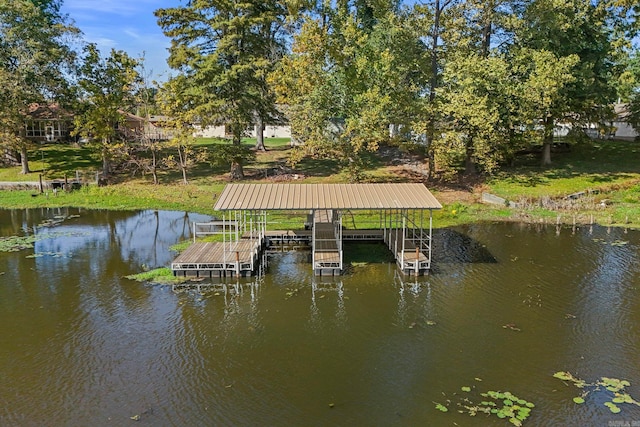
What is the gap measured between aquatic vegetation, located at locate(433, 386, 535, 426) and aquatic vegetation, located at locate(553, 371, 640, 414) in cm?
131

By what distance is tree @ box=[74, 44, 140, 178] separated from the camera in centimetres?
3722

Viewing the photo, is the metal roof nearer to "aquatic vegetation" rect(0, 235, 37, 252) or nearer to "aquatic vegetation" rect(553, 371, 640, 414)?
"aquatic vegetation" rect(553, 371, 640, 414)

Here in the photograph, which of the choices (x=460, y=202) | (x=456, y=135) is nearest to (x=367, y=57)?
(x=456, y=135)

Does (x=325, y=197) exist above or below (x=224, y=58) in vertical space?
below

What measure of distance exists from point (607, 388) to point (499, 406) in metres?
2.81

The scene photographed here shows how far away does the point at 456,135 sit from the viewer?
32344 millimetres

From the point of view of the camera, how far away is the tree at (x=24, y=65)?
1433 inches

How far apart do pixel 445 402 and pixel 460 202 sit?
22.0 metres

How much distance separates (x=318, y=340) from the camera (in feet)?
43.6

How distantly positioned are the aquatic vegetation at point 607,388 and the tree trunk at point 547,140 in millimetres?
27824

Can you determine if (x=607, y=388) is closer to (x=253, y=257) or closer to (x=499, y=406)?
(x=499, y=406)

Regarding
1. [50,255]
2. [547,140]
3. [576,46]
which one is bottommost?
[50,255]

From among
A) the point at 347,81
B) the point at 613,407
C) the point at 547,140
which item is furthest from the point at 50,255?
the point at 547,140

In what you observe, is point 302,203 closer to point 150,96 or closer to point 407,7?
point 407,7
